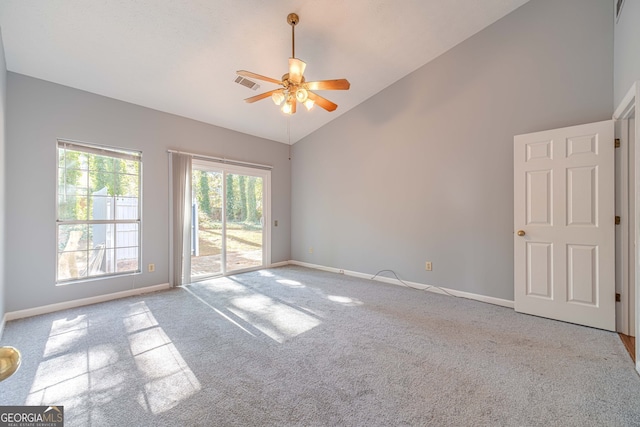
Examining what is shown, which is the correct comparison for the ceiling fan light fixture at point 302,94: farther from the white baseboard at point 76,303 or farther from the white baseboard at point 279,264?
the white baseboard at point 279,264

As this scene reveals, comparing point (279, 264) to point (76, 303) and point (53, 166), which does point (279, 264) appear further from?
point (53, 166)

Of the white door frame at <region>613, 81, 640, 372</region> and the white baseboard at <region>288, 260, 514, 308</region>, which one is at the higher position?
the white door frame at <region>613, 81, 640, 372</region>

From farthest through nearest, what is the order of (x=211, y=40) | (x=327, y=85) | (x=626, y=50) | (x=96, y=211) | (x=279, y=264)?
(x=279, y=264) < (x=96, y=211) < (x=211, y=40) < (x=327, y=85) < (x=626, y=50)

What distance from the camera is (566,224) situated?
2875mm

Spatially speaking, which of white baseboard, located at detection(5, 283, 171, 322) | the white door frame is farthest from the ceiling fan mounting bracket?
white baseboard, located at detection(5, 283, 171, 322)

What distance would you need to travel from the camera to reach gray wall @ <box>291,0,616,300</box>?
295cm

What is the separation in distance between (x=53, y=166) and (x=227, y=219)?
2.42 meters

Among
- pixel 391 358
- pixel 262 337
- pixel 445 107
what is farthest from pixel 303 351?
pixel 445 107

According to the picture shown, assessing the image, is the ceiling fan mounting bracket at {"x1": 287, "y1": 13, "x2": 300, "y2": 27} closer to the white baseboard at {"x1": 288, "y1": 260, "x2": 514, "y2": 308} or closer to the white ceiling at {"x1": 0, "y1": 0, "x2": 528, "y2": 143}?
the white ceiling at {"x1": 0, "y1": 0, "x2": 528, "y2": 143}

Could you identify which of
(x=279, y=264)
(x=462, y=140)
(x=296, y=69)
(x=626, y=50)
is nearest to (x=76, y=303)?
(x=279, y=264)

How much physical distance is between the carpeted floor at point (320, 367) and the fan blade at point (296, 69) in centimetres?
251

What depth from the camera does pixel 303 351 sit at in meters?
2.29

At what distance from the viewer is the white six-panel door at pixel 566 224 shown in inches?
106

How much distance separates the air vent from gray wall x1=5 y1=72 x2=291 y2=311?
1320 mm
